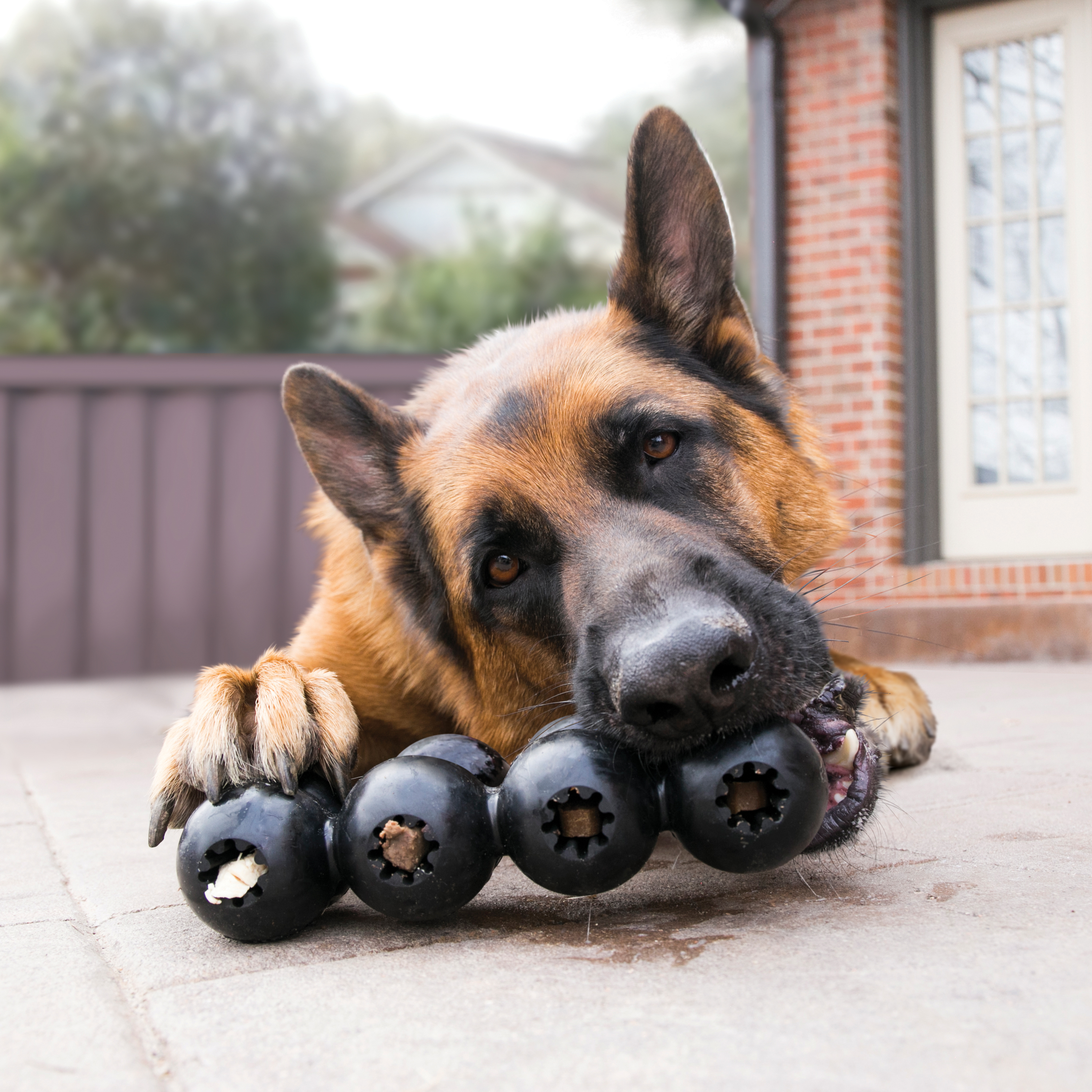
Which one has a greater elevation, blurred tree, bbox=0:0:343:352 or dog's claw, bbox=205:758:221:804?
blurred tree, bbox=0:0:343:352

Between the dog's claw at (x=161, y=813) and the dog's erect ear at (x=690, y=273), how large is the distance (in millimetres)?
1599

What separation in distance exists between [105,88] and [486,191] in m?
11.9

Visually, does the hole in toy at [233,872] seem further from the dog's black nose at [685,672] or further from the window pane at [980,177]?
the window pane at [980,177]

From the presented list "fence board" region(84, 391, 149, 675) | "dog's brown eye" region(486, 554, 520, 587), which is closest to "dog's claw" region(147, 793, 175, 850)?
"dog's brown eye" region(486, 554, 520, 587)

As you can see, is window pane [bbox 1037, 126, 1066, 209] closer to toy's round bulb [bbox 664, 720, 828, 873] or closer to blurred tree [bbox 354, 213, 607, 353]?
toy's round bulb [bbox 664, 720, 828, 873]

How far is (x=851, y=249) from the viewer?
7.46 metres

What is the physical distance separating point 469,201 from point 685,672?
121ft

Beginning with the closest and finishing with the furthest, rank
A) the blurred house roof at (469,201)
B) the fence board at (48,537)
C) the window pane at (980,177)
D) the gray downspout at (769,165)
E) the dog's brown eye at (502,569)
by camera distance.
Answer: the dog's brown eye at (502,569) < the window pane at (980,177) < the gray downspout at (769,165) < the fence board at (48,537) < the blurred house roof at (469,201)

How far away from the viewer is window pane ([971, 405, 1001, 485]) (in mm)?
7398

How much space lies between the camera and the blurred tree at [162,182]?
2909 cm

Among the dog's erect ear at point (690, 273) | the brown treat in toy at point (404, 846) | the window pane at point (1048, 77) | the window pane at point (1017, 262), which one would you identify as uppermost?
the window pane at point (1048, 77)

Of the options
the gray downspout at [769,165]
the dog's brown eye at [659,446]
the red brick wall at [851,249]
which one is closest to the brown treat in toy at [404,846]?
the dog's brown eye at [659,446]

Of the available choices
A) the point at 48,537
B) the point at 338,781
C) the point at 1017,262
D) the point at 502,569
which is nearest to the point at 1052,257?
the point at 1017,262

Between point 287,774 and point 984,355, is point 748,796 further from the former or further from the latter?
point 984,355
